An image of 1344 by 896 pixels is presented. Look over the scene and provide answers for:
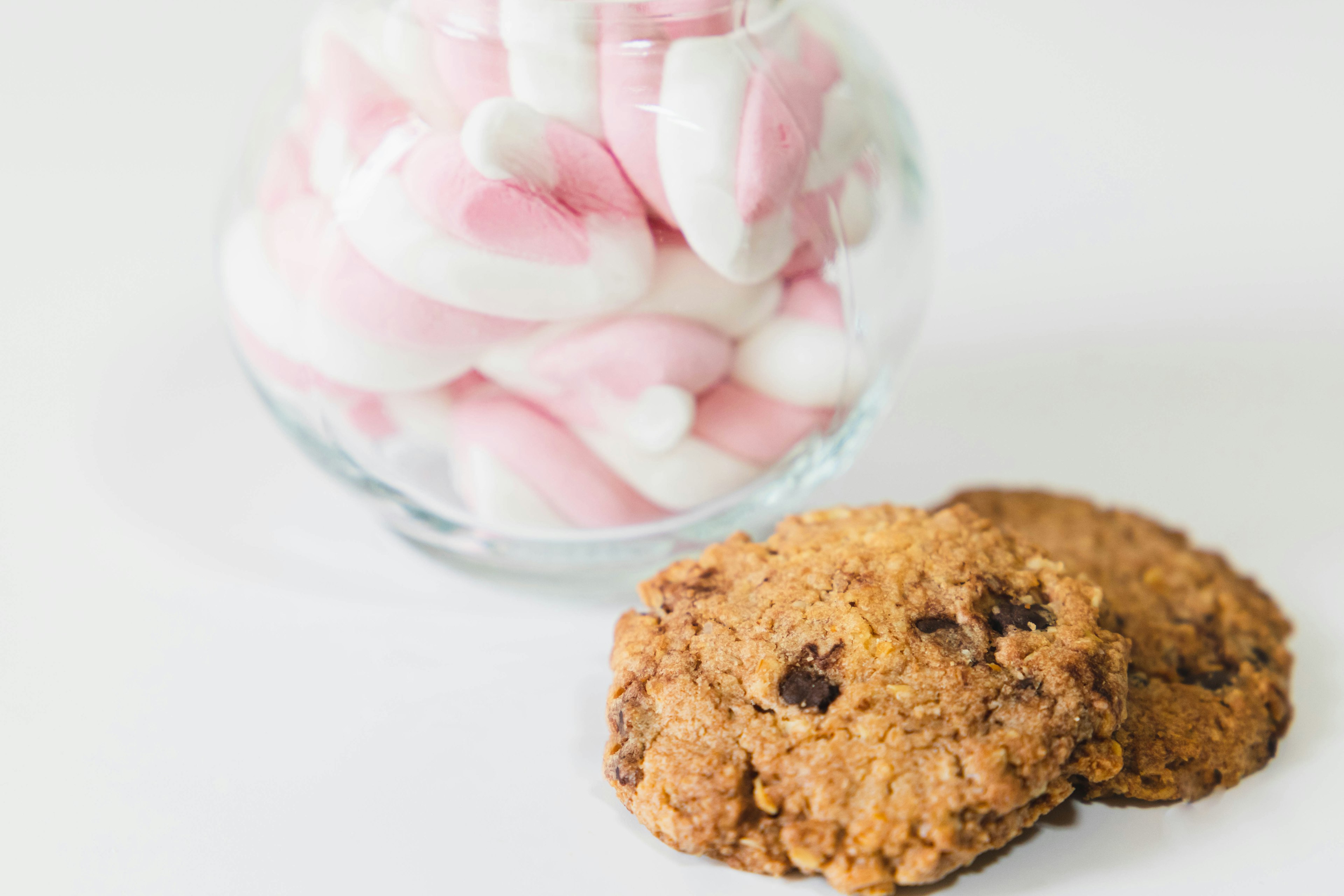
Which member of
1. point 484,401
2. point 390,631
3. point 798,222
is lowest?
point 390,631

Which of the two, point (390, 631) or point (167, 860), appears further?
point (390, 631)

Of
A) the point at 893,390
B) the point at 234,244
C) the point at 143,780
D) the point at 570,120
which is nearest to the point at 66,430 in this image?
the point at 234,244

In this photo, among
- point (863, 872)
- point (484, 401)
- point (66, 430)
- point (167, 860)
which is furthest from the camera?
point (66, 430)

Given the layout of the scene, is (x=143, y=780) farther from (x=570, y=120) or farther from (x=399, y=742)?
(x=570, y=120)

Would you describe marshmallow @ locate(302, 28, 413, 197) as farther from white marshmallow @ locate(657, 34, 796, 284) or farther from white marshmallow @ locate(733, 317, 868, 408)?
white marshmallow @ locate(733, 317, 868, 408)

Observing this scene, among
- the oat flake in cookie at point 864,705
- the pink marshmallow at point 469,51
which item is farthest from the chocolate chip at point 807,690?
the pink marshmallow at point 469,51

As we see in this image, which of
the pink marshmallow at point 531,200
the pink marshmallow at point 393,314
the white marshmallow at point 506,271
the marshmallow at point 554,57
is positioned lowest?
the pink marshmallow at point 393,314

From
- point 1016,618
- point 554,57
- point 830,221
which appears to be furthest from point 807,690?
point 554,57

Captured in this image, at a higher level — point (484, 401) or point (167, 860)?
point (484, 401)

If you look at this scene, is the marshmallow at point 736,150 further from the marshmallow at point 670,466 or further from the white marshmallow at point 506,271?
the marshmallow at point 670,466
